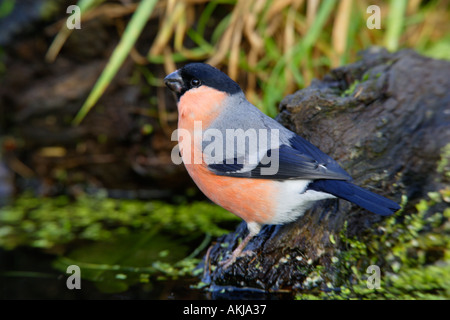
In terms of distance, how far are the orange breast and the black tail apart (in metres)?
0.30

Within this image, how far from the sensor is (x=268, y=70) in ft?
14.5

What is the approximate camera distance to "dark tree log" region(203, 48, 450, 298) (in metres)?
2.54

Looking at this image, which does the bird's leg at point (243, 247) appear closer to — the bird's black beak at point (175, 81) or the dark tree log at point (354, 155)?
the dark tree log at point (354, 155)

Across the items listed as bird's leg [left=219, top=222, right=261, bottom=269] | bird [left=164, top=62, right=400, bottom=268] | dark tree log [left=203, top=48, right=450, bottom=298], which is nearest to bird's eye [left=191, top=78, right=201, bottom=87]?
bird [left=164, top=62, right=400, bottom=268]

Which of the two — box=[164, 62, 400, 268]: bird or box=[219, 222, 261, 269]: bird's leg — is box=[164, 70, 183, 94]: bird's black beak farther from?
box=[219, 222, 261, 269]: bird's leg

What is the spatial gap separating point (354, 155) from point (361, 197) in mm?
564

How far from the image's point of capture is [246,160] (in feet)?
8.04

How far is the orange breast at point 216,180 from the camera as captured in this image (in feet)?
7.95

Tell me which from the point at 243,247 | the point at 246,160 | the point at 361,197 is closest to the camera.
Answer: the point at 361,197

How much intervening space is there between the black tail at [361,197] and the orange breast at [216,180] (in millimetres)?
304

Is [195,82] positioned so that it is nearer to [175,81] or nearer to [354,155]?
[175,81]

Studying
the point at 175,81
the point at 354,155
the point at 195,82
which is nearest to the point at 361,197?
the point at 354,155

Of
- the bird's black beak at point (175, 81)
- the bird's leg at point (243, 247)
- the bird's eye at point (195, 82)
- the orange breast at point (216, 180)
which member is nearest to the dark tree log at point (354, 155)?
the bird's leg at point (243, 247)
